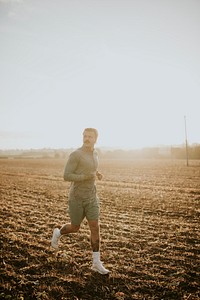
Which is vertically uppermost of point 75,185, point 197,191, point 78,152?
point 78,152

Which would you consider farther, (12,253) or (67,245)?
(67,245)

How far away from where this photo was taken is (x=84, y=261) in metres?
4.98

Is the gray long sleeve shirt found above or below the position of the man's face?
below

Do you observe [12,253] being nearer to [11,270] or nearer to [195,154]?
[11,270]

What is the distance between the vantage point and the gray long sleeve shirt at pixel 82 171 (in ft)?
14.0

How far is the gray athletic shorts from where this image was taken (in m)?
4.31

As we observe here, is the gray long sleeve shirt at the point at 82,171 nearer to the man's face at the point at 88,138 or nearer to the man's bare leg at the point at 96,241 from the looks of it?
the man's face at the point at 88,138

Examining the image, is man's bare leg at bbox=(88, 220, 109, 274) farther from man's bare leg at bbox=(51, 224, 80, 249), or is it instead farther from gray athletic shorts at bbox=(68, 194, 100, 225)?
man's bare leg at bbox=(51, 224, 80, 249)

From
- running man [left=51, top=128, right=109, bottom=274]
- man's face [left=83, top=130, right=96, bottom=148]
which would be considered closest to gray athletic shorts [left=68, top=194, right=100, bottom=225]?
running man [left=51, top=128, right=109, bottom=274]

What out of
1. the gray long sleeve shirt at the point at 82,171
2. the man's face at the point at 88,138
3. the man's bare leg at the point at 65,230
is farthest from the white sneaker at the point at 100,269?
the man's face at the point at 88,138

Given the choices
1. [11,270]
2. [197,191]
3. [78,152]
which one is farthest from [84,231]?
[197,191]

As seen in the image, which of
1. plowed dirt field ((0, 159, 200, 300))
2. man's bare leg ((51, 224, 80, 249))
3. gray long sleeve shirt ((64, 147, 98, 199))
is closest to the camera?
plowed dirt field ((0, 159, 200, 300))

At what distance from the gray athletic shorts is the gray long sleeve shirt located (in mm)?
68

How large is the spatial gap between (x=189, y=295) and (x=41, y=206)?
7.31m
